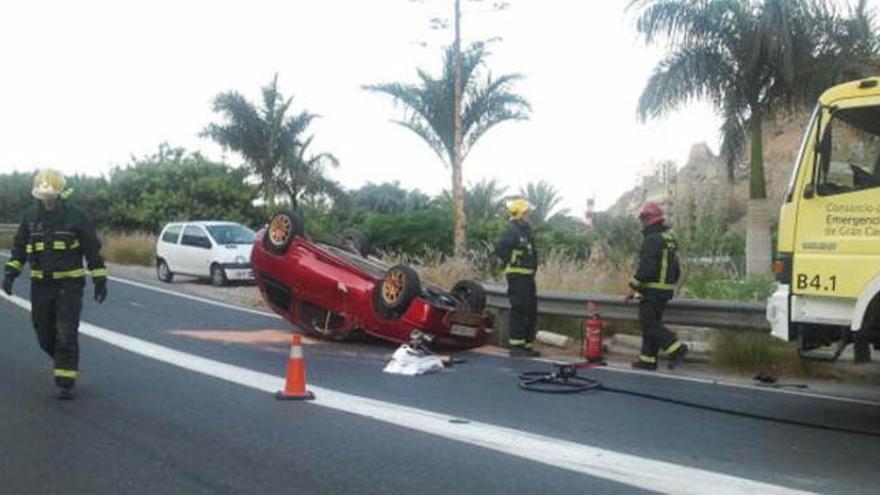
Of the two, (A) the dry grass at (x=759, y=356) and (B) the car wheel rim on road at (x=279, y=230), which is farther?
(B) the car wheel rim on road at (x=279, y=230)

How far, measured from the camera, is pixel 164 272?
25281 mm

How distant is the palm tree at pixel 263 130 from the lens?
125 ft

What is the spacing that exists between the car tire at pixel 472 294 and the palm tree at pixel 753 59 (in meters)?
5.55

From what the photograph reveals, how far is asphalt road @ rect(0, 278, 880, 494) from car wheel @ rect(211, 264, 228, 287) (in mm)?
12795

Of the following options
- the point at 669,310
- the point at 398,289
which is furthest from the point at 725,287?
the point at 398,289

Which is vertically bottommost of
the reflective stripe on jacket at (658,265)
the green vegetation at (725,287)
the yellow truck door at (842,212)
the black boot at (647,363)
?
the black boot at (647,363)

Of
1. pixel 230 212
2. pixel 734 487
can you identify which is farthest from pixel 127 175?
pixel 734 487

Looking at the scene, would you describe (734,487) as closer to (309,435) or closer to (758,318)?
(309,435)

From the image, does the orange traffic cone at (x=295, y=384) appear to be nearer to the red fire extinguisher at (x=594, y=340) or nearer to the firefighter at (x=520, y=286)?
the firefighter at (x=520, y=286)

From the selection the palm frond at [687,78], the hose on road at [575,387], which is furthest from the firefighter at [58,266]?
the palm frond at [687,78]

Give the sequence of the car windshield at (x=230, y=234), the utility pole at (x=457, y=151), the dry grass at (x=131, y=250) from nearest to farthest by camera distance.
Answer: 1. the utility pole at (x=457, y=151)
2. the car windshield at (x=230, y=234)
3. the dry grass at (x=131, y=250)

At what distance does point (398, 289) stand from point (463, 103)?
13760 mm

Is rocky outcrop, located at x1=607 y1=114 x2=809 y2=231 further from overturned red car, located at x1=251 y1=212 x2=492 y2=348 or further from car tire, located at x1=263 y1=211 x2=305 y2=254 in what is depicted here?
car tire, located at x1=263 y1=211 x2=305 y2=254

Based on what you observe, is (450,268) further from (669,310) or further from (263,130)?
(263,130)
